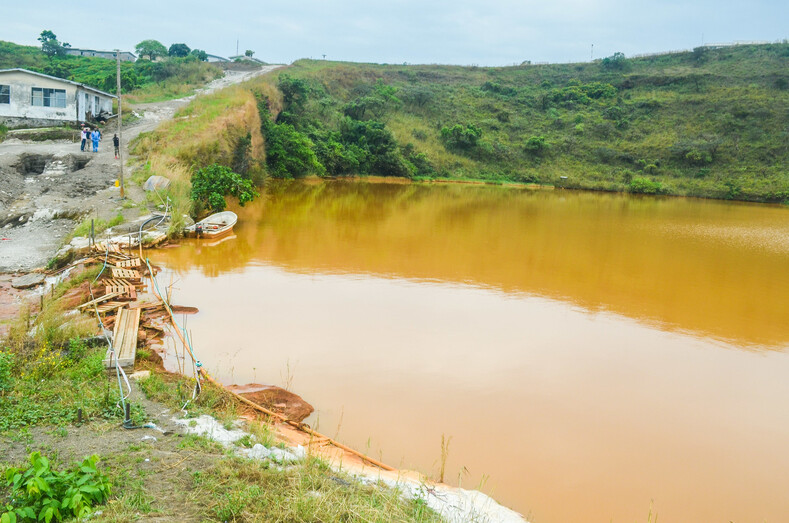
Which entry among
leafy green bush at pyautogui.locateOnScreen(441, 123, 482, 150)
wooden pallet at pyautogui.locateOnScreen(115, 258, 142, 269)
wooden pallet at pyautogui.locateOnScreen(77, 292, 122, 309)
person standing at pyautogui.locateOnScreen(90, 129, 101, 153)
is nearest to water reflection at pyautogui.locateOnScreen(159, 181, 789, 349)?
wooden pallet at pyautogui.locateOnScreen(115, 258, 142, 269)

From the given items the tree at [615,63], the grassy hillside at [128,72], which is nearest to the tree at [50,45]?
the grassy hillside at [128,72]

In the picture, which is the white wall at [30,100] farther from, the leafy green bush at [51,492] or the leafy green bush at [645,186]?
the leafy green bush at [645,186]

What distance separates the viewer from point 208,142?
23.7 meters

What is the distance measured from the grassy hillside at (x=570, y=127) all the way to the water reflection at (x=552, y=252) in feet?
39.5

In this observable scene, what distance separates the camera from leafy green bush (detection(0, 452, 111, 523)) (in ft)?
12.4

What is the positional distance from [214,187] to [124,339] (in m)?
12.5

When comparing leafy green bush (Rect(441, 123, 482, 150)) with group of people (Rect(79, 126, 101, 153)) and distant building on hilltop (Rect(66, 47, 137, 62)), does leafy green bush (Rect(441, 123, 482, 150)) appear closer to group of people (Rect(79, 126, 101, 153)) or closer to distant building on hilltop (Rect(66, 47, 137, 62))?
group of people (Rect(79, 126, 101, 153))

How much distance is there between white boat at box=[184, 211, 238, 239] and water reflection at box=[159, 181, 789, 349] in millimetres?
719

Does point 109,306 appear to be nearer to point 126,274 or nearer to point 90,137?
point 126,274

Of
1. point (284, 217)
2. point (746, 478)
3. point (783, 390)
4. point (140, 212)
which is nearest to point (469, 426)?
point (746, 478)

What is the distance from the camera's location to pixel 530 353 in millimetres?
10078

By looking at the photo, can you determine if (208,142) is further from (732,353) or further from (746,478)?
(746,478)

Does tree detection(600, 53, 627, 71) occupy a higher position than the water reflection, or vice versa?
tree detection(600, 53, 627, 71)

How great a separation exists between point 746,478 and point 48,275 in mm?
13113
